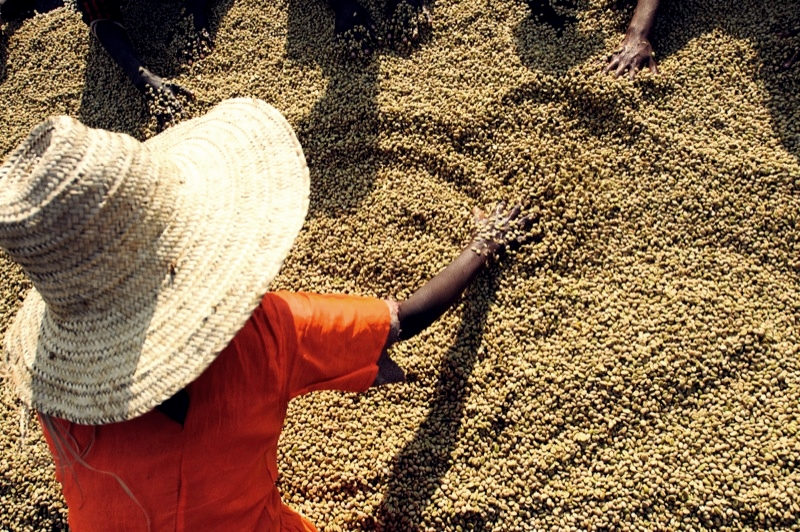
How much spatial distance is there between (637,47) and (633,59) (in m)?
0.08

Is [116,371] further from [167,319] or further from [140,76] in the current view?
[140,76]

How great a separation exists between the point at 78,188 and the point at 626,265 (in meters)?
2.21

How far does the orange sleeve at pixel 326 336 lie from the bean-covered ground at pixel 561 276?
0.80 meters

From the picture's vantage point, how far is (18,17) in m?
4.50

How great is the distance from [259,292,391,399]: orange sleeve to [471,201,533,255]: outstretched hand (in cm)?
86

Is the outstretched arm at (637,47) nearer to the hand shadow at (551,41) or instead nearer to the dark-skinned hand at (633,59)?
the dark-skinned hand at (633,59)

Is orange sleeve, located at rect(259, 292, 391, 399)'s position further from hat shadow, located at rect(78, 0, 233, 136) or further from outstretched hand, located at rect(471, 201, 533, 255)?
hat shadow, located at rect(78, 0, 233, 136)

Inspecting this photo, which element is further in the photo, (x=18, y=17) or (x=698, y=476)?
(x=18, y=17)

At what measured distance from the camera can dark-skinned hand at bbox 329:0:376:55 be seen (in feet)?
11.3

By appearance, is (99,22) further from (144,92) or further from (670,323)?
(670,323)

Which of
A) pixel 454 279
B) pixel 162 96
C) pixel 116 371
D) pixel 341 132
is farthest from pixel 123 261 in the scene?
pixel 162 96

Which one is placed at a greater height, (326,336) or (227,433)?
(326,336)

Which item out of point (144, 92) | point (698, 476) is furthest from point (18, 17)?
point (698, 476)

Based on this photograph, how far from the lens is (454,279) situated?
242 centimetres
